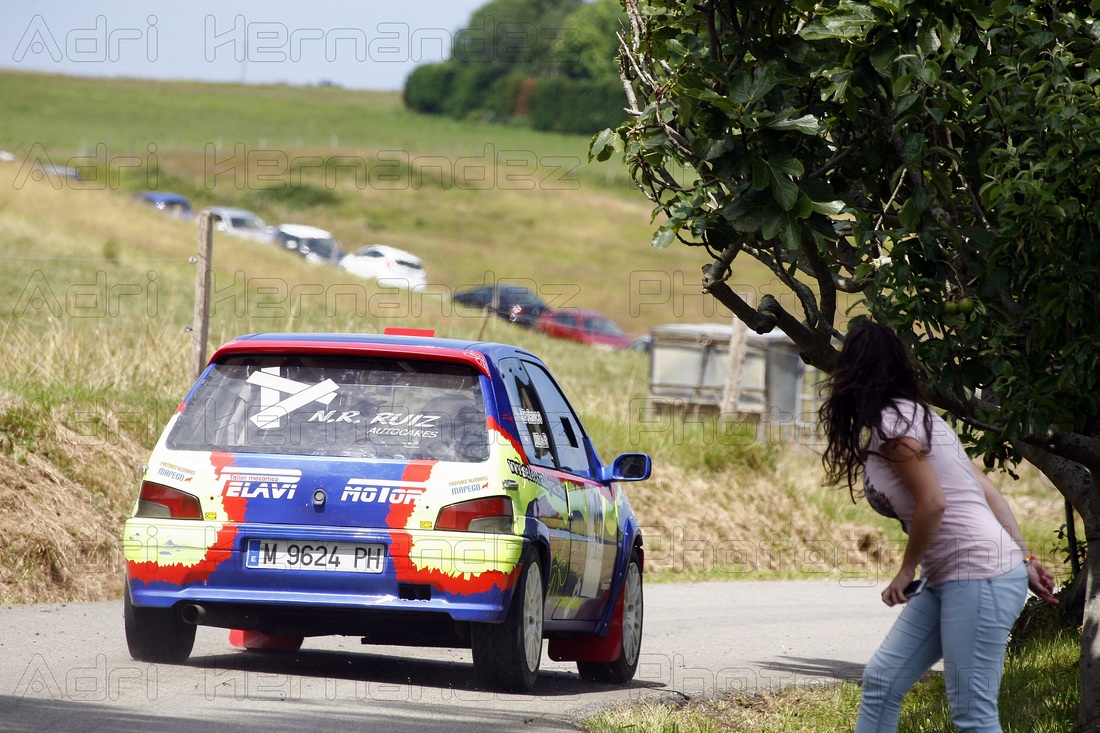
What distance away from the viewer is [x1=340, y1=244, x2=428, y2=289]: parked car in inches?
2037

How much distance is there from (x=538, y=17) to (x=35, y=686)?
144265 mm

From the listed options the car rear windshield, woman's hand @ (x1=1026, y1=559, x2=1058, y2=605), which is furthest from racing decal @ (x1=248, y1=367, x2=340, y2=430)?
woman's hand @ (x1=1026, y1=559, x2=1058, y2=605)

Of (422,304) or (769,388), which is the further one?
(422,304)

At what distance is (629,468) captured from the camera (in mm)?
9109

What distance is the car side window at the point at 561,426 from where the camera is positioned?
8.70 metres

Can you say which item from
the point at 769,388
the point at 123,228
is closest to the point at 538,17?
the point at 123,228

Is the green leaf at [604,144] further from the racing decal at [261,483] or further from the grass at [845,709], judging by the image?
the grass at [845,709]

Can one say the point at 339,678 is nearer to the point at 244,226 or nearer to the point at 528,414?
the point at 528,414

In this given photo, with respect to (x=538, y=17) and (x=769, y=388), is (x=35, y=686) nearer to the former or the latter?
(x=769, y=388)

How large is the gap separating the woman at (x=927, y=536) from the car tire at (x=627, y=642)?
11.9 feet

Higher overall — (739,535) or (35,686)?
(35,686)

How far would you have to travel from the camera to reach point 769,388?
24.7 meters

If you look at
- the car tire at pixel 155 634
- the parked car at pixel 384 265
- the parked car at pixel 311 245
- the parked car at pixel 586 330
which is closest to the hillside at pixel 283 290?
the parked car at pixel 311 245

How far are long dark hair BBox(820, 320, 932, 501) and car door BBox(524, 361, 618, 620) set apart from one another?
307 centimetres
